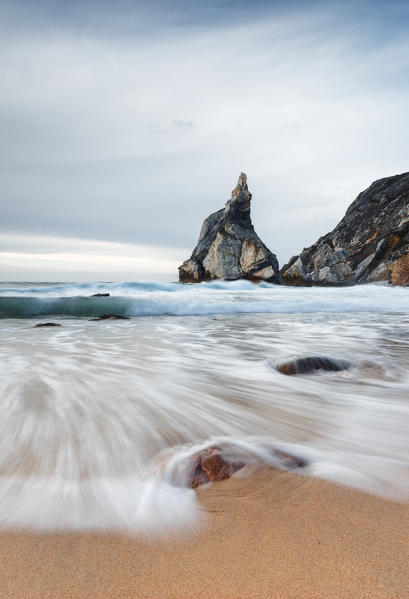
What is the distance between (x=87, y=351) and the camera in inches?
187

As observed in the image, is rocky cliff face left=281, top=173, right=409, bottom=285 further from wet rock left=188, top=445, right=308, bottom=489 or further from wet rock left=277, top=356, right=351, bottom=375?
wet rock left=188, top=445, right=308, bottom=489

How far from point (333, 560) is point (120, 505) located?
70cm

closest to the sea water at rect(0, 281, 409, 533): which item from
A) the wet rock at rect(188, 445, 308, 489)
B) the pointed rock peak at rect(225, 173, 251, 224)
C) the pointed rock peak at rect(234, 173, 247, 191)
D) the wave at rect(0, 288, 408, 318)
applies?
the wet rock at rect(188, 445, 308, 489)

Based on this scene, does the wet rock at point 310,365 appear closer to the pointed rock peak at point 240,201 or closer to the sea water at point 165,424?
the sea water at point 165,424

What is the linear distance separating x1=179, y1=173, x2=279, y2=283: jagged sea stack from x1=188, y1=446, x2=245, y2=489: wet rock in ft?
104

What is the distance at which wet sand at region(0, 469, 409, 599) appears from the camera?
853 mm

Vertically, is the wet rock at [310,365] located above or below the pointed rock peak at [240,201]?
below

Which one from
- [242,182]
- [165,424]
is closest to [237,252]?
[242,182]

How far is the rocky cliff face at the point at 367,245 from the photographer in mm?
29031

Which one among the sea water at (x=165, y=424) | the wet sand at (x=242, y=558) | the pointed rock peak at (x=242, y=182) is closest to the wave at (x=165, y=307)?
the sea water at (x=165, y=424)

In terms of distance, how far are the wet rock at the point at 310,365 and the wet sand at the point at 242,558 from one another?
7.22 ft

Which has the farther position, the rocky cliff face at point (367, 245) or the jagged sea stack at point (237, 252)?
the jagged sea stack at point (237, 252)

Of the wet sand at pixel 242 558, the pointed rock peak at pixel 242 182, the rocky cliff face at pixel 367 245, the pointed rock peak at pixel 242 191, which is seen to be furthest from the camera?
the pointed rock peak at pixel 242 191

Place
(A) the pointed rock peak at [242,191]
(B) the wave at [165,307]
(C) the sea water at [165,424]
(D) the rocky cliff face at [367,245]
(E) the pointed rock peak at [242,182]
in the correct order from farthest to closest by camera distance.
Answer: (A) the pointed rock peak at [242,191]
(E) the pointed rock peak at [242,182]
(D) the rocky cliff face at [367,245]
(B) the wave at [165,307]
(C) the sea water at [165,424]
